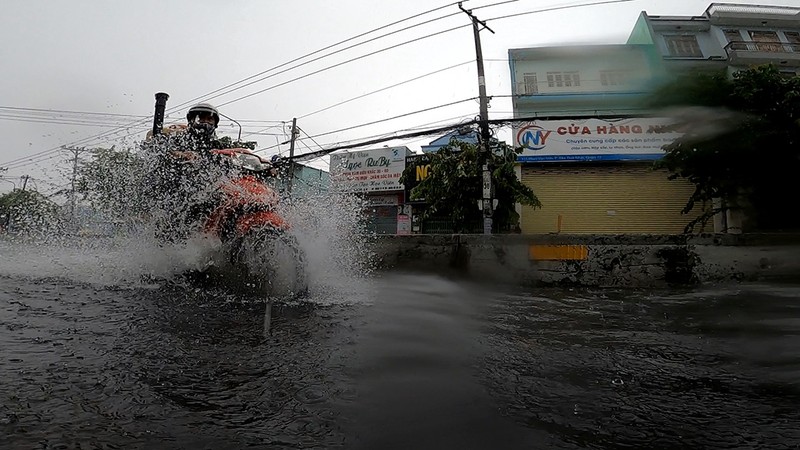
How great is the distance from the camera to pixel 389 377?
60.4 inches

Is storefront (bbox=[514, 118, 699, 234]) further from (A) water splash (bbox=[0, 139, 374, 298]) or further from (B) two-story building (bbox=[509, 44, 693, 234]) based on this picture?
(A) water splash (bbox=[0, 139, 374, 298])

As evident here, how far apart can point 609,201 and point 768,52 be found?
33.4 ft

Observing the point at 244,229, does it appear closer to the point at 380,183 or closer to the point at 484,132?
the point at 484,132

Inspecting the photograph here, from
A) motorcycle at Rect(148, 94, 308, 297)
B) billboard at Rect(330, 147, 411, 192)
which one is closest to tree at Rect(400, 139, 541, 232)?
billboard at Rect(330, 147, 411, 192)

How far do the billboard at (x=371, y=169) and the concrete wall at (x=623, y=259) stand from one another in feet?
38.6

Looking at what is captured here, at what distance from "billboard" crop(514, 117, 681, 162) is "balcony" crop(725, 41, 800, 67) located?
5.92 m

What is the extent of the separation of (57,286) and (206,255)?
1.27m

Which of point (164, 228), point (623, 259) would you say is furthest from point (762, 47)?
point (164, 228)

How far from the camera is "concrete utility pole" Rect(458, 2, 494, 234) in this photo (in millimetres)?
10422

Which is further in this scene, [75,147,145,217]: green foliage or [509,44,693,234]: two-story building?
[509,44,693,234]: two-story building

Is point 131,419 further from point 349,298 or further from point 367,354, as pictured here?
point 349,298

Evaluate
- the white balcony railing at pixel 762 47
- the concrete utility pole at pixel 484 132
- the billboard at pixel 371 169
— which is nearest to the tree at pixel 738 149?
the concrete utility pole at pixel 484 132

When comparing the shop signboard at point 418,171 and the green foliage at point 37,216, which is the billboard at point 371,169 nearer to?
the shop signboard at point 418,171

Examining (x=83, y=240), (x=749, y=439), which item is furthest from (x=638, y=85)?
(x=83, y=240)
